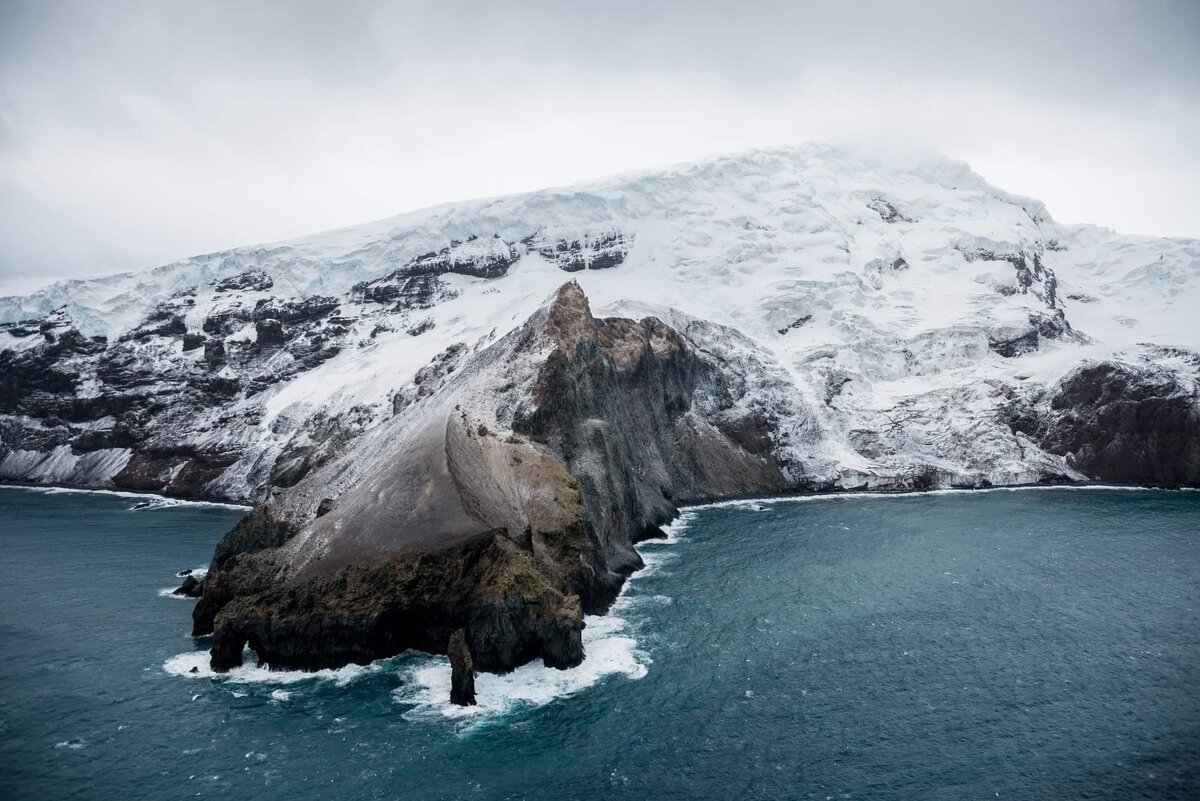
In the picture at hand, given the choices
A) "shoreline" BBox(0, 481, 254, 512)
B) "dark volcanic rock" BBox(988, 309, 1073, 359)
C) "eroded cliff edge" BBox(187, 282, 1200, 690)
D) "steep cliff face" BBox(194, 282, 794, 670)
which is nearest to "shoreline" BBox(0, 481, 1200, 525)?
"shoreline" BBox(0, 481, 254, 512)

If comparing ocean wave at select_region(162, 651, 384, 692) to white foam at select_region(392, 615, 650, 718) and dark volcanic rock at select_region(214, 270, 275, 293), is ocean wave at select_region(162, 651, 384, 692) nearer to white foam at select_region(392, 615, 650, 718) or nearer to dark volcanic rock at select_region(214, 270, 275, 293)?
white foam at select_region(392, 615, 650, 718)

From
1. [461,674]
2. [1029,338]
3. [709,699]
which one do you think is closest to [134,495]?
[461,674]

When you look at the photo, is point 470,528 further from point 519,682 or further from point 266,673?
point 266,673

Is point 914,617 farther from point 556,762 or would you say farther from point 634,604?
point 556,762

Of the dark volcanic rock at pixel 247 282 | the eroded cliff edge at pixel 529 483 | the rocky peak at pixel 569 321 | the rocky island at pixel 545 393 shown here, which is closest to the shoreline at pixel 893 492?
the rocky island at pixel 545 393

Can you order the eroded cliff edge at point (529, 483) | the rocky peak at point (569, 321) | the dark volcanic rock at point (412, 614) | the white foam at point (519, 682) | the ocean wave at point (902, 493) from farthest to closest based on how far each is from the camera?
the ocean wave at point (902, 493)
the rocky peak at point (569, 321)
the eroded cliff edge at point (529, 483)
the dark volcanic rock at point (412, 614)
the white foam at point (519, 682)

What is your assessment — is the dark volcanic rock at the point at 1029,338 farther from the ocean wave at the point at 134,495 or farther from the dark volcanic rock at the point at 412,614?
the ocean wave at the point at 134,495

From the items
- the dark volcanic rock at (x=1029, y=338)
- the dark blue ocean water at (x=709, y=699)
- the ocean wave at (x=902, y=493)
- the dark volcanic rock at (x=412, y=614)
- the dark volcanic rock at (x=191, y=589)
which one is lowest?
the ocean wave at (x=902, y=493)
